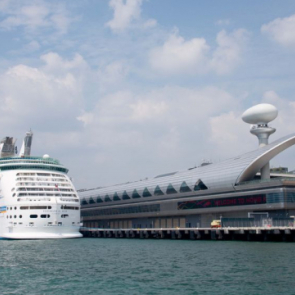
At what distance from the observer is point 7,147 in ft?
423

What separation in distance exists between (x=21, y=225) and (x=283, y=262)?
53419 millimetres

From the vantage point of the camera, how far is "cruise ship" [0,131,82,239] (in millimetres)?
89125

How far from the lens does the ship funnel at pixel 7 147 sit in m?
128

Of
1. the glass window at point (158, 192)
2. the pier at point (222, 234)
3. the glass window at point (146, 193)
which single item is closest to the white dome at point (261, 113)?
the pier at point (222, 234)

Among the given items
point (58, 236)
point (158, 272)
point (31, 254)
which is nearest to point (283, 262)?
point (158, 272)

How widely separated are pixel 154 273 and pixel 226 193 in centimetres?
6347

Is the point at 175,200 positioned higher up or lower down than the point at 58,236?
higher up

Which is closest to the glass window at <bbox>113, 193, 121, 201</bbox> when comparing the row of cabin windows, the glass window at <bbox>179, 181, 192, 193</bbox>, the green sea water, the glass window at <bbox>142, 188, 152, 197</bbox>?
the row of cabin windows

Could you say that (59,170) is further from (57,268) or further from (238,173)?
(57,268)

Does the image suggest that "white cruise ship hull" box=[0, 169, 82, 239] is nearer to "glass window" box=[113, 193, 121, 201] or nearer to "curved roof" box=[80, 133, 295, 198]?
"curved roof" box=[80, 133, 295, 198]

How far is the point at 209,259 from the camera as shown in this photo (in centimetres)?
5259

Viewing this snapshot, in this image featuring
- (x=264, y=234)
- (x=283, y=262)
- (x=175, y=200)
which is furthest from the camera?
(x=175, y=200)

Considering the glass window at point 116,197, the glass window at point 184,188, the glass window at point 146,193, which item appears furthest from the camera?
the glass window at point 116,197

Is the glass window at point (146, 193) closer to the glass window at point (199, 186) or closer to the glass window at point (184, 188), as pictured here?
the glass window at point (184, 188)
